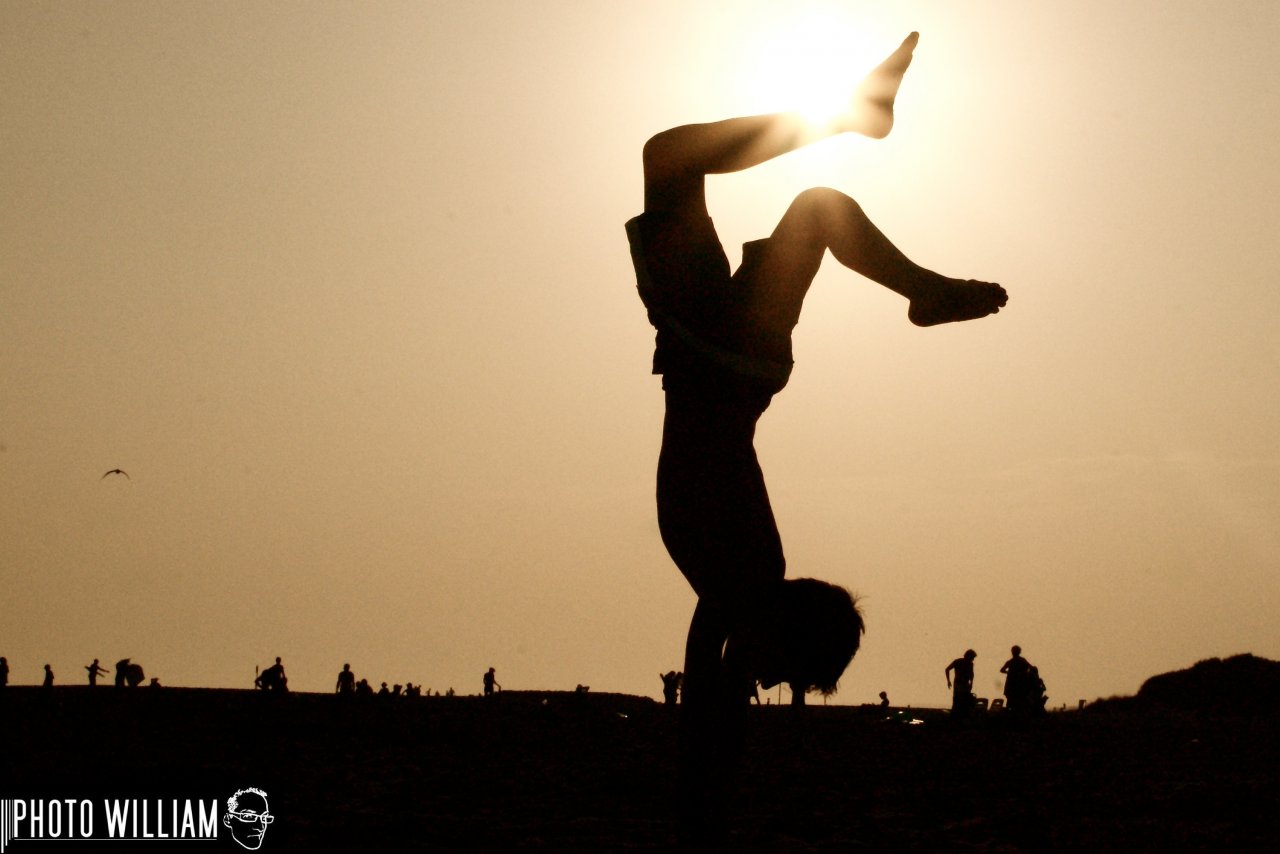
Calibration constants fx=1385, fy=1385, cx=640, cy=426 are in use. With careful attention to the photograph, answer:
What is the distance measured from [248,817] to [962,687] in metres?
20.9

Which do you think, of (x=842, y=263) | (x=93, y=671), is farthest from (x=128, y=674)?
(x=842, y=263)

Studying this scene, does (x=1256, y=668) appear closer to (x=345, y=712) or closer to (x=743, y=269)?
(x=345, y=712)

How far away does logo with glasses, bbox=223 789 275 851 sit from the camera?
6137mm

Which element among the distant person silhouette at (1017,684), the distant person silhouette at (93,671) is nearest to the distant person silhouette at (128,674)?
the distant person silhouette at (93,671)

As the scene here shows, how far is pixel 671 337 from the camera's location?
5234mm

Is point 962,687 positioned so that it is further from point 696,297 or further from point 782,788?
point 696,297

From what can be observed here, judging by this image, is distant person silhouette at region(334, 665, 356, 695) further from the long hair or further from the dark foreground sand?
the long hair

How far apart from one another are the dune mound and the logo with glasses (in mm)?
33080

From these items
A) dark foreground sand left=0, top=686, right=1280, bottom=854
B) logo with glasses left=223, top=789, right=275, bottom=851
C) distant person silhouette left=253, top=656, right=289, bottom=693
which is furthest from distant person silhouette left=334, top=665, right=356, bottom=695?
logo with glasses left=223, top=789, right=275, bottom=851


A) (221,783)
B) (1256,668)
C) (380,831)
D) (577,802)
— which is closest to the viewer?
(221,783)

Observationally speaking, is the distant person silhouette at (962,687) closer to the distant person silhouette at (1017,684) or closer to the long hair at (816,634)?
the distant person silhouette at (1017,684)

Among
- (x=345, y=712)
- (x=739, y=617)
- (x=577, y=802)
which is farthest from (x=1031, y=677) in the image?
(x=739, y=617)

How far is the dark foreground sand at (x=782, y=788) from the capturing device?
6.95 meters

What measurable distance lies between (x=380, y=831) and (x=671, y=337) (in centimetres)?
353
